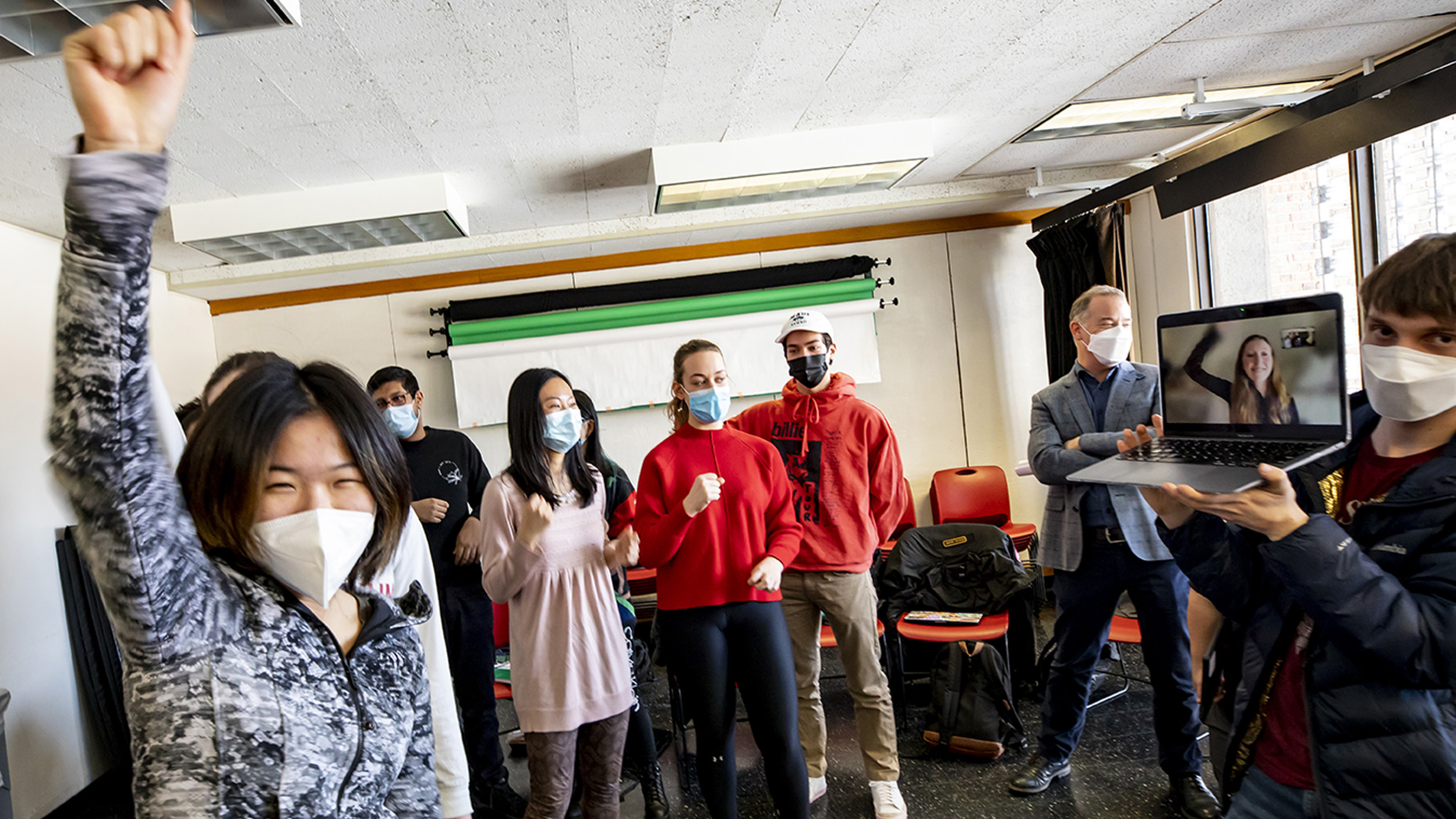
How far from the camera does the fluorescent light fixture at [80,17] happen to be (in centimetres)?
181

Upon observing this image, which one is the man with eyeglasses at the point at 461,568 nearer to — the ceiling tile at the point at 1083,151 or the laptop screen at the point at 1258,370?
the laptop screen at the point at 1258,370

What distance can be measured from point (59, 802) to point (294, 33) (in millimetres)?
3325

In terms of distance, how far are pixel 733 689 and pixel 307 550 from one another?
1.64 meters

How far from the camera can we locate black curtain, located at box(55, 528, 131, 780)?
351 centimetres

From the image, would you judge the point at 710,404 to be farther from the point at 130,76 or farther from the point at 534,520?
the point at 130,76

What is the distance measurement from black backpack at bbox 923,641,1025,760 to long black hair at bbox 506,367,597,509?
1.76 metres

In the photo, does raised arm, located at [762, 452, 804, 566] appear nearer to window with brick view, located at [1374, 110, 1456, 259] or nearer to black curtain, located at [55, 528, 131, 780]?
window with brick view, located at [1374, 110, 1456, 259]

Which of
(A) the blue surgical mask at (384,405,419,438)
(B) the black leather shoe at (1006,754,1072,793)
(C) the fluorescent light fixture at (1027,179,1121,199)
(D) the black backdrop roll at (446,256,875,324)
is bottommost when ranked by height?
(B) the black leather shoe at (1006,754,1072,793)

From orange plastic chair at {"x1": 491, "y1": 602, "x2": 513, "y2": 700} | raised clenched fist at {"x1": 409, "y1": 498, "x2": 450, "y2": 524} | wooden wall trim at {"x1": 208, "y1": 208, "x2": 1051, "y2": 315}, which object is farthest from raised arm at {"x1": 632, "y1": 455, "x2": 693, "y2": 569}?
wooden wall trim at {"x1": 208, "y1": 208, "x2": 1051, "y2": 315}

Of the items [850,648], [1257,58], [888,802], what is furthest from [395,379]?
[1257,58]

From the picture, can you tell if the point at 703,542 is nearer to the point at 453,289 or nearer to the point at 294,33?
the point at 294,33

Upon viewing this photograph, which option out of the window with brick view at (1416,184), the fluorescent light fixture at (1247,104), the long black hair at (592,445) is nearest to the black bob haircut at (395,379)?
the long black hair at (592,445)

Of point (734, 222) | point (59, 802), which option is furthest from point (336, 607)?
A: point (734, 222)

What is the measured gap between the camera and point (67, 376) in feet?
2.14
